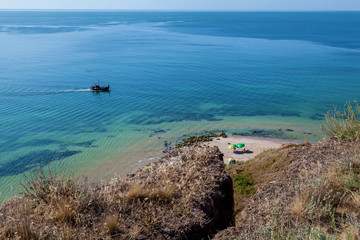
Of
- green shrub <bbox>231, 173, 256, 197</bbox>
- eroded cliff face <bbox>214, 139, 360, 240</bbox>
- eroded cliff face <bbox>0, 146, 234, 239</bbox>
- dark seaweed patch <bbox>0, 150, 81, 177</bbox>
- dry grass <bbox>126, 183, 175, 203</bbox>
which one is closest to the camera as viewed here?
eroded cliff face <bbox>214, 139, 360, 240</bbox>

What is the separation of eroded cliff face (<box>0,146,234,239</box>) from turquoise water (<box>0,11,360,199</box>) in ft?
11.9

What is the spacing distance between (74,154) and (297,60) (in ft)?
189

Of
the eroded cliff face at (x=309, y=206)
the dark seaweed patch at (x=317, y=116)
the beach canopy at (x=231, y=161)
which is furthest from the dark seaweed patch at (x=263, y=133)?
the eroded cliff face at (x=309, y=206)

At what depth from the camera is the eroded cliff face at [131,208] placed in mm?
6703

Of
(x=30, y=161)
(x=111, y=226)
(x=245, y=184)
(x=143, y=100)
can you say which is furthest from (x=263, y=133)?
(x=111, y=226)

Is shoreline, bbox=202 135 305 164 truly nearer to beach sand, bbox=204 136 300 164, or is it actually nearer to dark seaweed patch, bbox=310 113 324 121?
Answer: beach sand, bbox=204 136 300 164

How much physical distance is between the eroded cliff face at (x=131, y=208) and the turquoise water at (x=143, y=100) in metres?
3.62

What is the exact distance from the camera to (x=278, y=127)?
33.9 m

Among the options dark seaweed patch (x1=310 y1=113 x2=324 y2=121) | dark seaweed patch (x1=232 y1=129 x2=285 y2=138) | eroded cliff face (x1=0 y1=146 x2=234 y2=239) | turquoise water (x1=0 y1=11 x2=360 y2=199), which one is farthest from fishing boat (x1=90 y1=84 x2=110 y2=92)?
eroded cliff face (x1=0 y1=146 x2=234 y2=239)

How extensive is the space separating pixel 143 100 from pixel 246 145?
1933 centimetres

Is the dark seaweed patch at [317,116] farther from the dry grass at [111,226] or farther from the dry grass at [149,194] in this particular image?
the dry grass at [111,226]

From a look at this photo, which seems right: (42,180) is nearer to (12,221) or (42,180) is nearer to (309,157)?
(12,221)

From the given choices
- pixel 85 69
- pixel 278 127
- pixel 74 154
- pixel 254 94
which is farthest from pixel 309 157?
pixel 85 69

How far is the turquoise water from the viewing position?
90.9 feet
